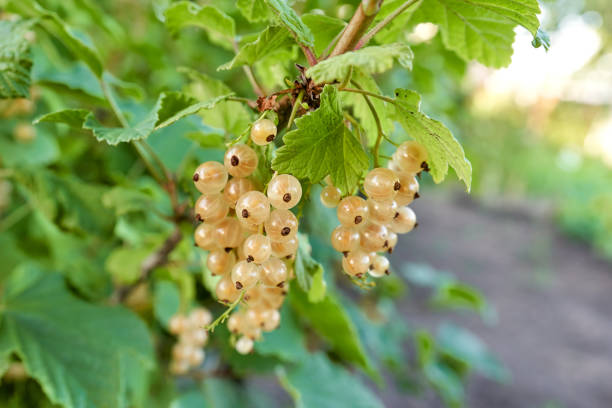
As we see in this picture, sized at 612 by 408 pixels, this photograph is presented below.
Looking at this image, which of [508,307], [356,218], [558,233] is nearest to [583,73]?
[558,233]

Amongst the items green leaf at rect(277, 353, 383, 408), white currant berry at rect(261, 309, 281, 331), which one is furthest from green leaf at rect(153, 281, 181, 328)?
white currant berry at rect(261, 309, 281, 331)

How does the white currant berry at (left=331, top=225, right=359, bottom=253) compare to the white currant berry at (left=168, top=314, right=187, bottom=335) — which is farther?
the white currant berry at (left=168, top=314, right=187, bottom=335)

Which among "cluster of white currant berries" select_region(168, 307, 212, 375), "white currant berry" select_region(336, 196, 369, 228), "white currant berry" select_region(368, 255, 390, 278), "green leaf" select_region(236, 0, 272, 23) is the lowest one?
"cluster of white currant berries" select_region(168, 307, 212, 375)

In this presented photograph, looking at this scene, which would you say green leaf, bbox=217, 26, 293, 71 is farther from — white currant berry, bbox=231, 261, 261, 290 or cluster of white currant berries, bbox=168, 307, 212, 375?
cluster of white currant berries, bbox=168, 307, 212, 375

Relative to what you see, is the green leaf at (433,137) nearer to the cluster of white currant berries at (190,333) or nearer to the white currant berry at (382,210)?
the white currant berry at (382,210)

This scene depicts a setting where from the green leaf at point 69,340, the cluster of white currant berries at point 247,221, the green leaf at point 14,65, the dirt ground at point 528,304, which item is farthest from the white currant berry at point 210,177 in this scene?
the dirt ground at point 528,304

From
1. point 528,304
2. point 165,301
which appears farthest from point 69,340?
point 528,304
